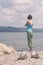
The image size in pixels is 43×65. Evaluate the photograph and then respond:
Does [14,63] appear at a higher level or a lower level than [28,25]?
lower

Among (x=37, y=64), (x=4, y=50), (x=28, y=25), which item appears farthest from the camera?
(x=4, y=50)

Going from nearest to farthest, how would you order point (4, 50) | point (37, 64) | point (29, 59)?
point (37, 64) < point (29, 59) < point (4, 50)

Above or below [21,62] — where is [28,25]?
above

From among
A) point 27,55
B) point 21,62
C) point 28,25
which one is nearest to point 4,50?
point 28,25

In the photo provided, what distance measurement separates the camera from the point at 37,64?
36.8 ft

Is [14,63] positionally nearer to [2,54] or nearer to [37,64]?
[37,64]

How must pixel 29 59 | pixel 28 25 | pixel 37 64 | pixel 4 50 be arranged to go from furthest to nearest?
pixel 4 50 < pixel 28 25 < pixel 29 59 < pixel 37 64

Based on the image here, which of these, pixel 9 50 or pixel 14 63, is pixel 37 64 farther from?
pixel 9 50

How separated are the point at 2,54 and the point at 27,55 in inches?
129

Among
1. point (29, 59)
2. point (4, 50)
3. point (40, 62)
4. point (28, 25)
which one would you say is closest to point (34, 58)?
point (29, 59)

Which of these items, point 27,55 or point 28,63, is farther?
point 27,55

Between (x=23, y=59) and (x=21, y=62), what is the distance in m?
0.64

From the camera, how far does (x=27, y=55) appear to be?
13219 millimetres

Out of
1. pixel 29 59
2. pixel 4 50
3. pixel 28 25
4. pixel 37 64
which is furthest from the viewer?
pixel 4 50
